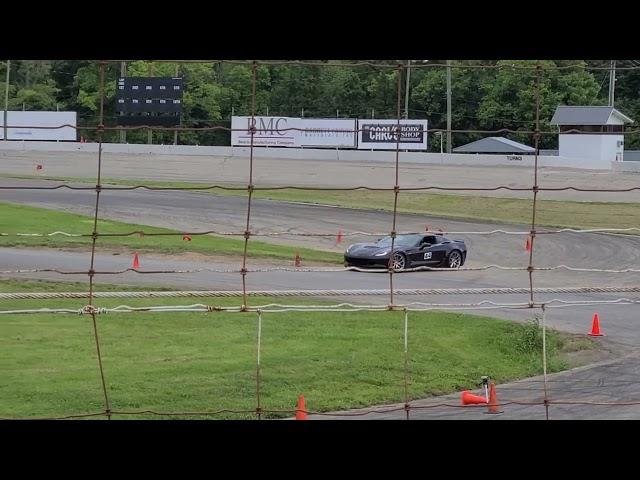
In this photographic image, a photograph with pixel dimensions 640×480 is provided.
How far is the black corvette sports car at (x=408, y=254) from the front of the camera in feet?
66.5

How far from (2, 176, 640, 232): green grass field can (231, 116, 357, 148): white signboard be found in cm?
198

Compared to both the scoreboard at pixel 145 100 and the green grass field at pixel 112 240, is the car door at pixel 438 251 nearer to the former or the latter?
the green grass field at pixel 112 240

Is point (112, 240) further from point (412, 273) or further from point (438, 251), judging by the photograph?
point (438, 251)

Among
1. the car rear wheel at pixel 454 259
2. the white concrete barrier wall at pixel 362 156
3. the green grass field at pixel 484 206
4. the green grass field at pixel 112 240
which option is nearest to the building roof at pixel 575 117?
the car rear wheel at pixel 454 259

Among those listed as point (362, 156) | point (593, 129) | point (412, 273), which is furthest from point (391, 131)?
point (362, 156)

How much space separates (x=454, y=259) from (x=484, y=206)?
843 centimetres

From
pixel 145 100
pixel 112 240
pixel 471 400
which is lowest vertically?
pixel 471 400

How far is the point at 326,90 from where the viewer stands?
22391 mm

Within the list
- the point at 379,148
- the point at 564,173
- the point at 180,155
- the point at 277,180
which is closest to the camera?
the point at 564,173
